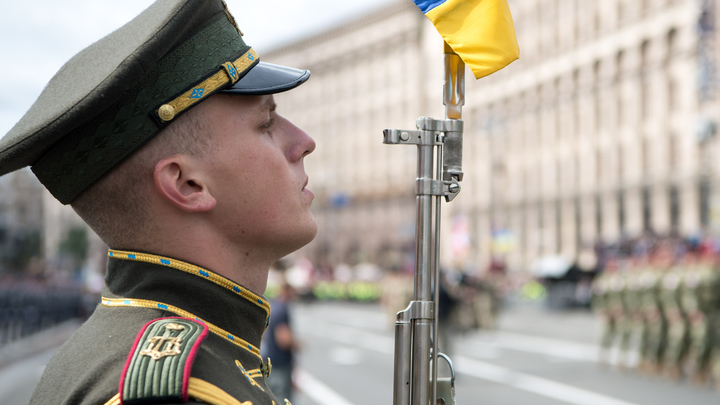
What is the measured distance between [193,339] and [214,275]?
228mm

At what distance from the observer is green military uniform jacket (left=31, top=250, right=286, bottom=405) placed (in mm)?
1250

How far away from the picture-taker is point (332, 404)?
11.9m

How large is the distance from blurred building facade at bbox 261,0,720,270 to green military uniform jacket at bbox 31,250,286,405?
87.8 feet

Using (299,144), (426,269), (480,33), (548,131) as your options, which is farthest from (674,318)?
(548,131)

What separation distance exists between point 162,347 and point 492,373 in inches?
568

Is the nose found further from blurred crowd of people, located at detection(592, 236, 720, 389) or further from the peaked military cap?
blurred crowd of people, located at detection(592, 236, 720, 389)

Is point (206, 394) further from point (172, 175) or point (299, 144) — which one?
point (299, 144)

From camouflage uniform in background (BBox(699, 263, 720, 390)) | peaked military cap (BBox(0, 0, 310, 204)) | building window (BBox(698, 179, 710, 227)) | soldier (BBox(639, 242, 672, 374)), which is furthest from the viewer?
building window (BBox(698, 179, 710, 227))

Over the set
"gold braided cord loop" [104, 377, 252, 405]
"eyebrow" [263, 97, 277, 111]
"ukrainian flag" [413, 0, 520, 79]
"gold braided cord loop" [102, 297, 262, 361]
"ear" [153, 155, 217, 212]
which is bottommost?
"gold braided cord loop" [104, 377, 252, 405]

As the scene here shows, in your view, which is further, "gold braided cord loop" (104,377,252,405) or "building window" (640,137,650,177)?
"building window" (640,137,650,177)

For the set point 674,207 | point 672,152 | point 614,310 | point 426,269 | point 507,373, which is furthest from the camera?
point 672,152

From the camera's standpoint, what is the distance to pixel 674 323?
14.7 metres

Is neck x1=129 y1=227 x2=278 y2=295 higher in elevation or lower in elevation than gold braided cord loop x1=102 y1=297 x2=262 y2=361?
higher

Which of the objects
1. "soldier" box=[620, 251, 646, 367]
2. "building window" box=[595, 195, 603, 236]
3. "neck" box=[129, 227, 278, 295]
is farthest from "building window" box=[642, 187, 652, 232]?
"neck" box=[129, 227, 278, 295]
